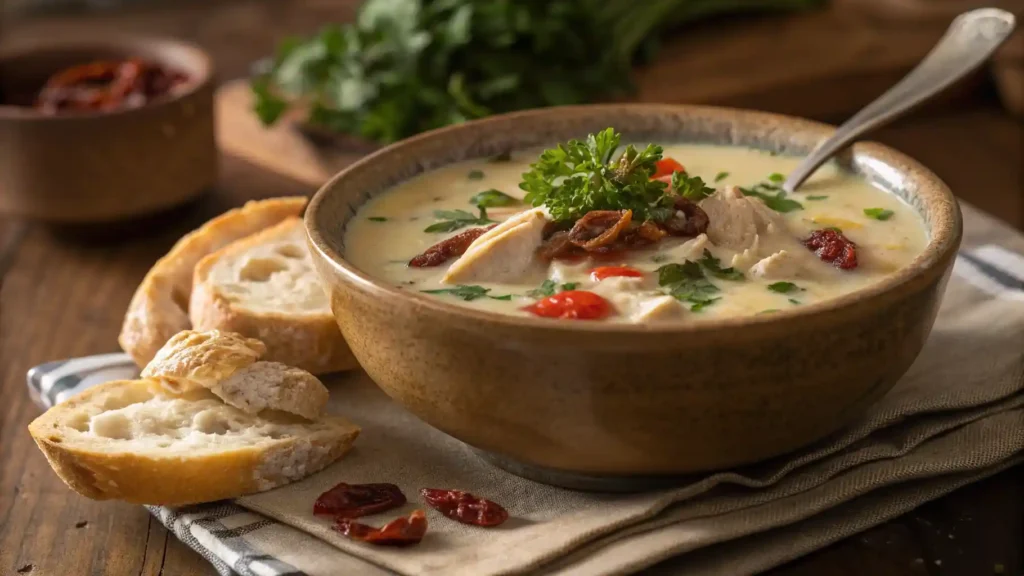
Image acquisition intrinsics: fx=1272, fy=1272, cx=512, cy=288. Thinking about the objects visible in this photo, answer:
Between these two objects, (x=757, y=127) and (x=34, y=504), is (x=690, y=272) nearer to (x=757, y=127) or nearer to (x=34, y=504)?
(x=757, y=127)

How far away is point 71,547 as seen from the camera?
2.49 metres

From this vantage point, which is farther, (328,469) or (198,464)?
(328,469)

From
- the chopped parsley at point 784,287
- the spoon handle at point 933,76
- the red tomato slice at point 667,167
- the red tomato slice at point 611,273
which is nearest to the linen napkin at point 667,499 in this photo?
the chopped parsley at point 784,287

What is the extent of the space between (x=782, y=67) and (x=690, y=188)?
2.43 meters

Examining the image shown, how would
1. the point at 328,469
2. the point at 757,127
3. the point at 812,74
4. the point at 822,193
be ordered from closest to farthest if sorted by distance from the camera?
the point at 328,469
the point at 822,193
the point at 757,127
the point at 812,74

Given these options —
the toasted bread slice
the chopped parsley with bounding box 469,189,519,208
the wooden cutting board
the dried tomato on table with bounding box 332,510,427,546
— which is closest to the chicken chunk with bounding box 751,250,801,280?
the chopped parsley with bounding box 469,189,519,208

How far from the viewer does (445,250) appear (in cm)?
269

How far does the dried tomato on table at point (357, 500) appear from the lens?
7.86 ft

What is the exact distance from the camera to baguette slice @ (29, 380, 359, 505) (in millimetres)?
2432

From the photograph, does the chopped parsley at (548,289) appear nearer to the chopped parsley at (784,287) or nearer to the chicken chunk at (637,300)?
the chicken chunk at (637,300)

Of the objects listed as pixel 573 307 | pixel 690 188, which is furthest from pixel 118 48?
pixel 573 307

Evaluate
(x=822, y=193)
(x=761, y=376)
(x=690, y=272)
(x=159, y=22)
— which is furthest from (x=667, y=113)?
(x=159, y=22)

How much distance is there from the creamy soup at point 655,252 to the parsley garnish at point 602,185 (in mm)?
28

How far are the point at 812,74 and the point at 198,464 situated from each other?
10.7ft
